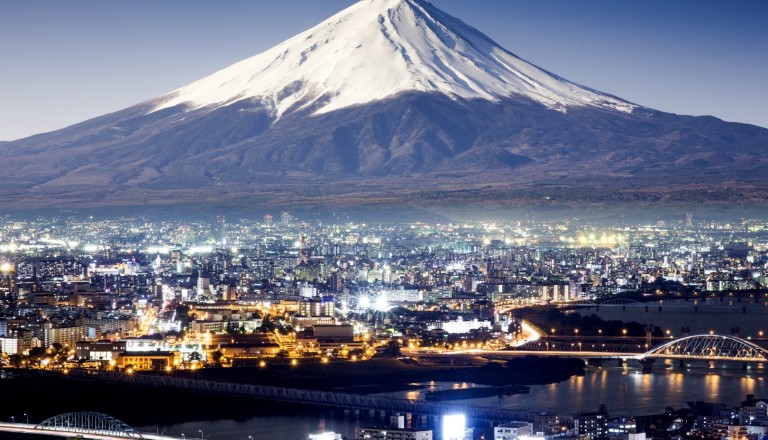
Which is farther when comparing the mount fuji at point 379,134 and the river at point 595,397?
the mount fuji at point 379,134

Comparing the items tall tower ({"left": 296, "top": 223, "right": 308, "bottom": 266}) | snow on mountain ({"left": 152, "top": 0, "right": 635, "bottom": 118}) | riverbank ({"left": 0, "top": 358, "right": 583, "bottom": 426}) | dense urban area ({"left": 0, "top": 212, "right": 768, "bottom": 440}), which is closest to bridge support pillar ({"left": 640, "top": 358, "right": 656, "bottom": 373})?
riverbank ({"left": 0, "top": 358, "right": 583, "bottom": 426})

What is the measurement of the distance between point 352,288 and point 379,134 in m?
38.8

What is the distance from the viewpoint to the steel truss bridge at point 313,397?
29.9 meters

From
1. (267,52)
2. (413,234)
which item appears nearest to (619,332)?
(413,234)

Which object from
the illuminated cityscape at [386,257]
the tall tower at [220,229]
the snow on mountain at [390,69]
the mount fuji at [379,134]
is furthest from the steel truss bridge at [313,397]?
the snow on mountain at [390,69]

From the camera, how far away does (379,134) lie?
96.8m

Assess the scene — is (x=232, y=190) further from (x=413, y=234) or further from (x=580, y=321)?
(x=580, y=321)

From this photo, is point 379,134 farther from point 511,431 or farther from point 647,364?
point 511,431

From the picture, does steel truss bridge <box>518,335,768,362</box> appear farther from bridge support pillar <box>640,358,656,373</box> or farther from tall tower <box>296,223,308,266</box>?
tall tower <box>296,223,308,266</box>

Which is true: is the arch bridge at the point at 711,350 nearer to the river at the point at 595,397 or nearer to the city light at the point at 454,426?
the river at the point at 595,397

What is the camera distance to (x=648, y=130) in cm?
9650

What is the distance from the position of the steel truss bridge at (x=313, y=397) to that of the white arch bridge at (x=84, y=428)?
4.43 m

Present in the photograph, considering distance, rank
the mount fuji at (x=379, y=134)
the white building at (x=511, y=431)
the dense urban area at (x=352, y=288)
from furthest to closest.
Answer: the mount fuji at (x=379, y=134) < the dense urban area at (x=352, y=288) < the white building at (x=511, y=431)

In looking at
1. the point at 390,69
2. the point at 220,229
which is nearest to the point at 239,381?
the point at 220,229
